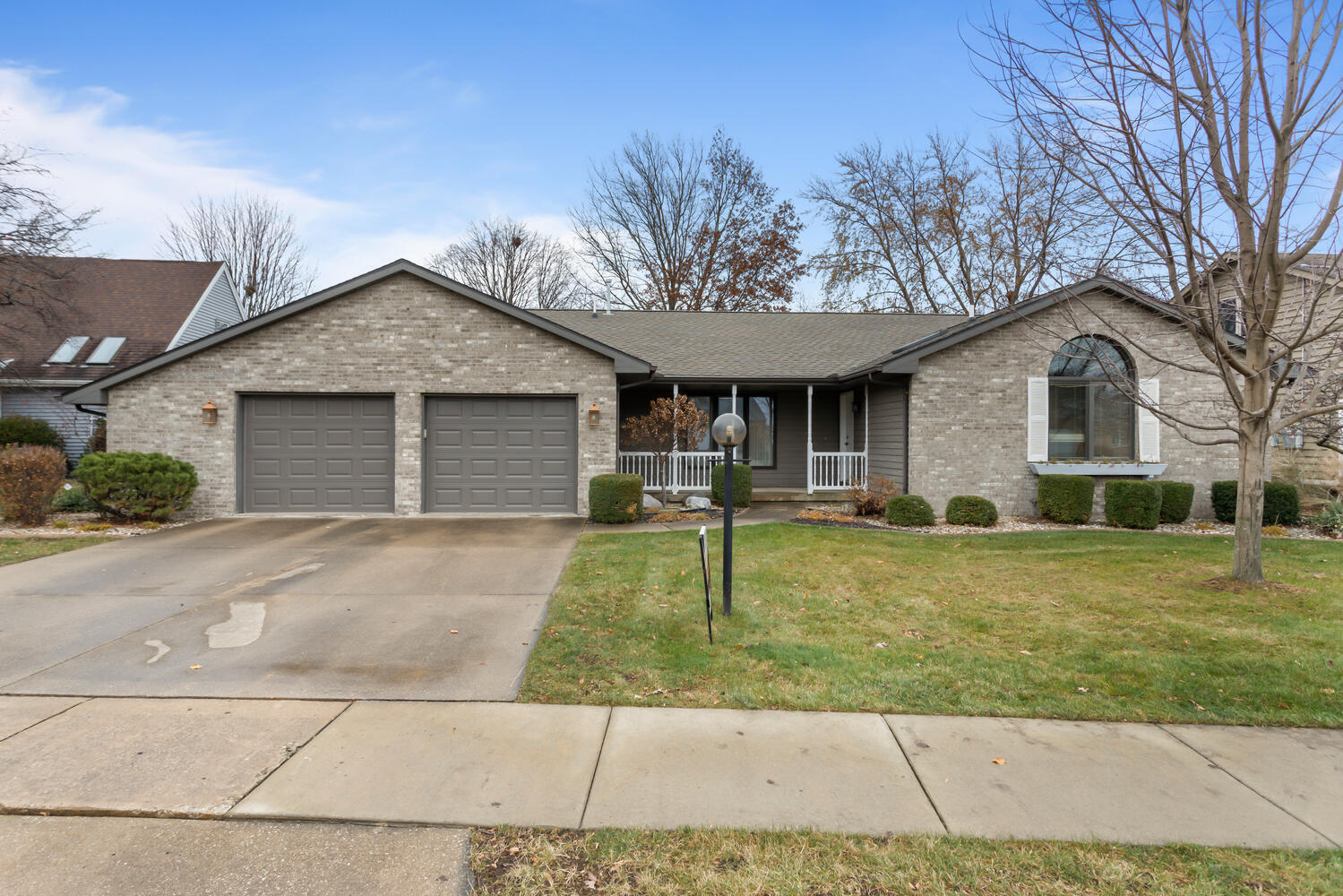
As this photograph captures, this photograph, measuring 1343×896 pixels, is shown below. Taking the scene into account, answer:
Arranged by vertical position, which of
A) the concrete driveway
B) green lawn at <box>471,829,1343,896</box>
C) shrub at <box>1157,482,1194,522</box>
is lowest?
green lawn at <box>471,829,1343,896</box>

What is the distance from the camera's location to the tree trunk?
6.86 meters

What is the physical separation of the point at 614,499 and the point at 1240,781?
884 centimetres

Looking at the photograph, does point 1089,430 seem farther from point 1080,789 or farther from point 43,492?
point 43,492

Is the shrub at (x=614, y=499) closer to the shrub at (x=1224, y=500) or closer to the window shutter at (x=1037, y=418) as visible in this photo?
the window shutter at (x=1037, y=418)

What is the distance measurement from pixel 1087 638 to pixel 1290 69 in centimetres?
528

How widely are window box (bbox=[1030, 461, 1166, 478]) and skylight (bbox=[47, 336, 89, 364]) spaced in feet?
81.5

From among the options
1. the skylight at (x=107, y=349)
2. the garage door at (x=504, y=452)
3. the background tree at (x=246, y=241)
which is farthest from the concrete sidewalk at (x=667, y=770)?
the background tree at (x=246, y=241)

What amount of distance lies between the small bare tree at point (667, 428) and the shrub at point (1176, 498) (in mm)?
8293

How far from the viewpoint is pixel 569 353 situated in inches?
481

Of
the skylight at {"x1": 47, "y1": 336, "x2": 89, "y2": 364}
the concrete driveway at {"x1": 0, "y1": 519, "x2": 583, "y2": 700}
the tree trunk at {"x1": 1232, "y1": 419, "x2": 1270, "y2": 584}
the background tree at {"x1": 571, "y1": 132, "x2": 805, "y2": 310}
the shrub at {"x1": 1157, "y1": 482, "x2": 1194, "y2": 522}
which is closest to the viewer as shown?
Result: the concrete driveway at {"x1": 0, "y1": 519, "x2": 583, "y2": 700}

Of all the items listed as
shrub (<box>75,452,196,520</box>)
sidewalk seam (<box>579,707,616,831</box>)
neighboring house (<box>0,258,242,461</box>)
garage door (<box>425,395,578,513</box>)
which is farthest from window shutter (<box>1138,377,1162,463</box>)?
neighboring house (<box>0,258,242,461</box>)

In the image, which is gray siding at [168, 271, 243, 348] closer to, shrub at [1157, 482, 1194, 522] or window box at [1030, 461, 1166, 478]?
window box at [1030, 461, 1166, 478]

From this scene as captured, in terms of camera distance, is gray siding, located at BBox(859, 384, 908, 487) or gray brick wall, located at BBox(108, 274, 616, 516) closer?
gray brick wall, located at BBox(108, 274, 616, 516)

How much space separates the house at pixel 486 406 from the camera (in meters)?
11.9
